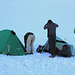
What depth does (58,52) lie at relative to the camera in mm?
7000

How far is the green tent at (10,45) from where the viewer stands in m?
6.33

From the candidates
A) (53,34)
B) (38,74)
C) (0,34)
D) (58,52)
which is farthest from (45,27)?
(38,74)

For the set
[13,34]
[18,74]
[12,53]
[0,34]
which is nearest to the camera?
[18,74]

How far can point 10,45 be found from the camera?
21.2ft

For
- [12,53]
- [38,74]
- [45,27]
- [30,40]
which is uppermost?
[45,27]

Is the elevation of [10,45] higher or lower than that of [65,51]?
higher

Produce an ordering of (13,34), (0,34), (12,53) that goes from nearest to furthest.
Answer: (12,53), (13,34), (0,34)

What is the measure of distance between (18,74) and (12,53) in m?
2.92

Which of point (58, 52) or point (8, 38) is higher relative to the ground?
point (8, 38)

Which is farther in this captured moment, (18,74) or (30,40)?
(30,40)

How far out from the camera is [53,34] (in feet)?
20.8

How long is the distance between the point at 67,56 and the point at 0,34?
3867mm

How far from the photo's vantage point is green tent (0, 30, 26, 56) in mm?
6332

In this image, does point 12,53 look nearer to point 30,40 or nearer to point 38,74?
point 30,40
